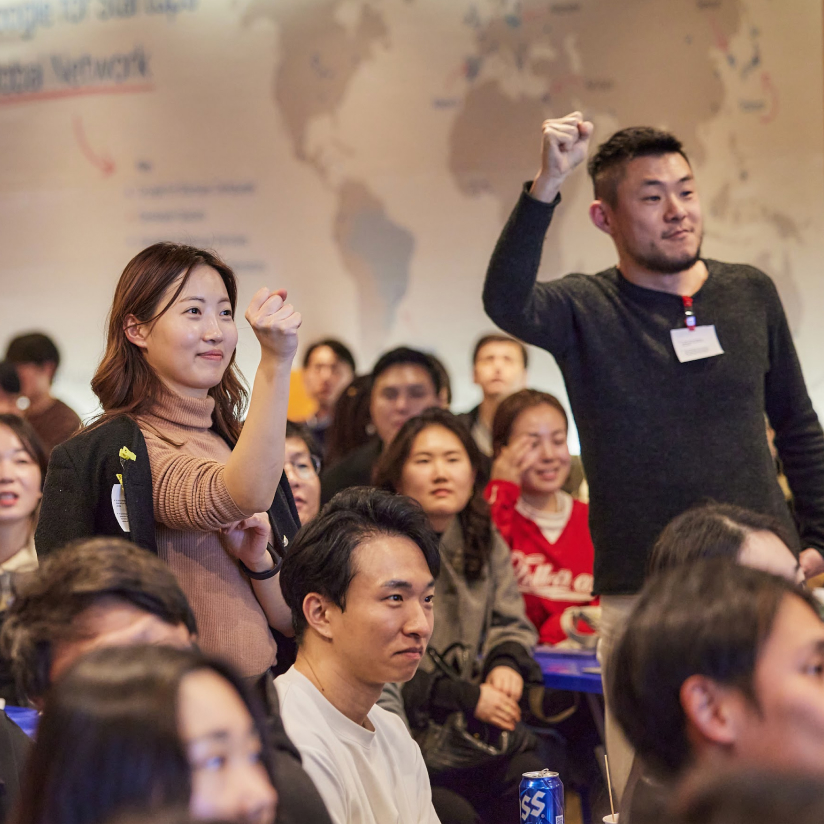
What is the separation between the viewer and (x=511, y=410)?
382 cm

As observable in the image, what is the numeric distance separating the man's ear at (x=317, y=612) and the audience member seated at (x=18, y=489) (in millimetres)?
1579

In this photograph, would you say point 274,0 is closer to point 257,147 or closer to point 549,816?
point 257,147

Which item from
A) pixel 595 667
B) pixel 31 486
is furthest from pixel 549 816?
pixel 31 486

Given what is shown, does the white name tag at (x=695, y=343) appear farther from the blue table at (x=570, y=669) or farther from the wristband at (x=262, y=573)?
the wristband at (x=262, y=573)

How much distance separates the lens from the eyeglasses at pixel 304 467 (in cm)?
312

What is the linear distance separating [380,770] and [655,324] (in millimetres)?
1222

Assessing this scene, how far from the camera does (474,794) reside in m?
2.80

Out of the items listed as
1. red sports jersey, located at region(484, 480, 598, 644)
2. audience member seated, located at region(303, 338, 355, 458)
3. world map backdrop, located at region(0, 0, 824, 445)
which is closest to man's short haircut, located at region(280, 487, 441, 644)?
red sports jersey, located at region(484, 480, 598, 644)

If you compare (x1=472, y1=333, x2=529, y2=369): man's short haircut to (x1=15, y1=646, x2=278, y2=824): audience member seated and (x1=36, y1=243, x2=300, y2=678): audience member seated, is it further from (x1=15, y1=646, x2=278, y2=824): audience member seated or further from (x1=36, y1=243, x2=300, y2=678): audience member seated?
(x1=15, y1=646, x2=278, y2=824): audience member seated

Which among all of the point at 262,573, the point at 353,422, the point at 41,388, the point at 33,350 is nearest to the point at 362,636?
the point at 262,573

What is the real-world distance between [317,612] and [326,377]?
332 centimetres

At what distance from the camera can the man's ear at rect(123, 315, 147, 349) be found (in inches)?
74.0

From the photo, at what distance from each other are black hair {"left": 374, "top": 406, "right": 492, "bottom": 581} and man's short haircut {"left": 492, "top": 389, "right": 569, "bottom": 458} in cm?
56

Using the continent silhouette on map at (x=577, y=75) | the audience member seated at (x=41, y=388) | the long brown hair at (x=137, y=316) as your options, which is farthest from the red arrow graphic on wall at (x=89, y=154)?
the long brown hair at (x=137, y=316)
